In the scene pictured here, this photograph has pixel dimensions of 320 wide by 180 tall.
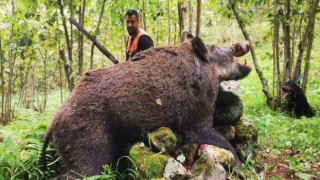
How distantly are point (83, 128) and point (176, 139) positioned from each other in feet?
3.61

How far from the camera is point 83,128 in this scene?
373 cm

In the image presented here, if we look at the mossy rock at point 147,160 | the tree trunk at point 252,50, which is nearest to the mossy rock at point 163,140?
the mossy rock at point 147,160

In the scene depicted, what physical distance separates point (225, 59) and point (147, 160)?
2.23 metres

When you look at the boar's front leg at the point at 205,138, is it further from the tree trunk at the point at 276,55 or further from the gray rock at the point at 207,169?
the tree trunk at the point at 276,55

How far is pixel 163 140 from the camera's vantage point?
12.9 feet

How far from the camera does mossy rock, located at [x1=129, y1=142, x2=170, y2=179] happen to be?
360 centimetres

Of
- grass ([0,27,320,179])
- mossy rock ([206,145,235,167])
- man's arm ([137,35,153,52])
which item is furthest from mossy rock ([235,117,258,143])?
man's arm ([137,35,153,52])

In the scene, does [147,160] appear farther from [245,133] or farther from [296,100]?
[296,100]

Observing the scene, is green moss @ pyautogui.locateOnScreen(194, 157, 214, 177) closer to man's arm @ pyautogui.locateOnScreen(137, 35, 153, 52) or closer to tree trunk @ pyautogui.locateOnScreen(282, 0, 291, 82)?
man's arm @ pyautogui.locateOnScreen(137, 35, 153, 52)

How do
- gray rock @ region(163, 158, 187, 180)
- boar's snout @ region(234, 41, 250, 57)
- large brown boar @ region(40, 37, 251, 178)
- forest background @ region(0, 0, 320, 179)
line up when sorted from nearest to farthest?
gray rock @ region(163, 158, 187, 180) → large brown boar @ region(40, 37, 251, 178) → forest background @ region(0, 0, 320, 179) → boar's snout @ region(234, 41, 250, 57)

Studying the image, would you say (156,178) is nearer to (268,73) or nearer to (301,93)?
(301,93)

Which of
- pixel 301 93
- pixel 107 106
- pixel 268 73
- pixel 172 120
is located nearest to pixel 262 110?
pixel 301 93

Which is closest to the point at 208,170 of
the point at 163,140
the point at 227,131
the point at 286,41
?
the point at 163,140

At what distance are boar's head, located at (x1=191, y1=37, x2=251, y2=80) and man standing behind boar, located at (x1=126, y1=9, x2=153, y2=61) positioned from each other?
1.17 m
